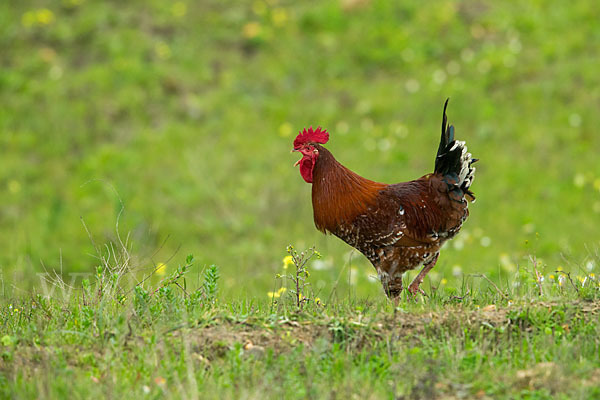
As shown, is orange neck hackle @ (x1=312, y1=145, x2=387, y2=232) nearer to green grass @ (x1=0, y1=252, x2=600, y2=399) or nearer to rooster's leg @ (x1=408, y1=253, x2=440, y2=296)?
rooster's leg @ (x1=408, y1=253, x2=440, y2=296)

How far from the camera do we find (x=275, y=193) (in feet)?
39.6

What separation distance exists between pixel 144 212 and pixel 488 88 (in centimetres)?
679

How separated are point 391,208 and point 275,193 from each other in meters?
5.83

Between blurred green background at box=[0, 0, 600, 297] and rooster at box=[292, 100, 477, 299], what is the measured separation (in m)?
2.95

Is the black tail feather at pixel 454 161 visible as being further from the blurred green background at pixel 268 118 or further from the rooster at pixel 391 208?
the blurred green background at pixel 268 118

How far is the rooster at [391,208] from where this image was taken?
6.25m

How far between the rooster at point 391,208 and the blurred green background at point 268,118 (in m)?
2.95

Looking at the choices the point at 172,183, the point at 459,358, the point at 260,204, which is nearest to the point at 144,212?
the point at 172,183

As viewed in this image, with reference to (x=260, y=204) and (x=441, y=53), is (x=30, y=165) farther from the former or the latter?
(x=441, y=53)

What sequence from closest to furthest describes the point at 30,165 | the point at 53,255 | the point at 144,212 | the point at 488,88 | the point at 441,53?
the point at 53,255 → the point at 144,212 → the point at 30,165 → the point at 488,88 → the point at 441,53

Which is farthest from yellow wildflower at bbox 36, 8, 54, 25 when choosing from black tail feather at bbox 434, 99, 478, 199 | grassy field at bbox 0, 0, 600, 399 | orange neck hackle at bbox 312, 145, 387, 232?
black tail feather at bbox 434, 99, 478, 199

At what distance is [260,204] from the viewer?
11.9m

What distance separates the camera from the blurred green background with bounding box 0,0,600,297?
1106 centimetres

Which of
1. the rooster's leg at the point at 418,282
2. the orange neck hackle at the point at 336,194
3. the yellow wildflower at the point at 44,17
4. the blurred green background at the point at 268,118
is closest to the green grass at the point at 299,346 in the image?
the rooster's leg at the point at 418,282
